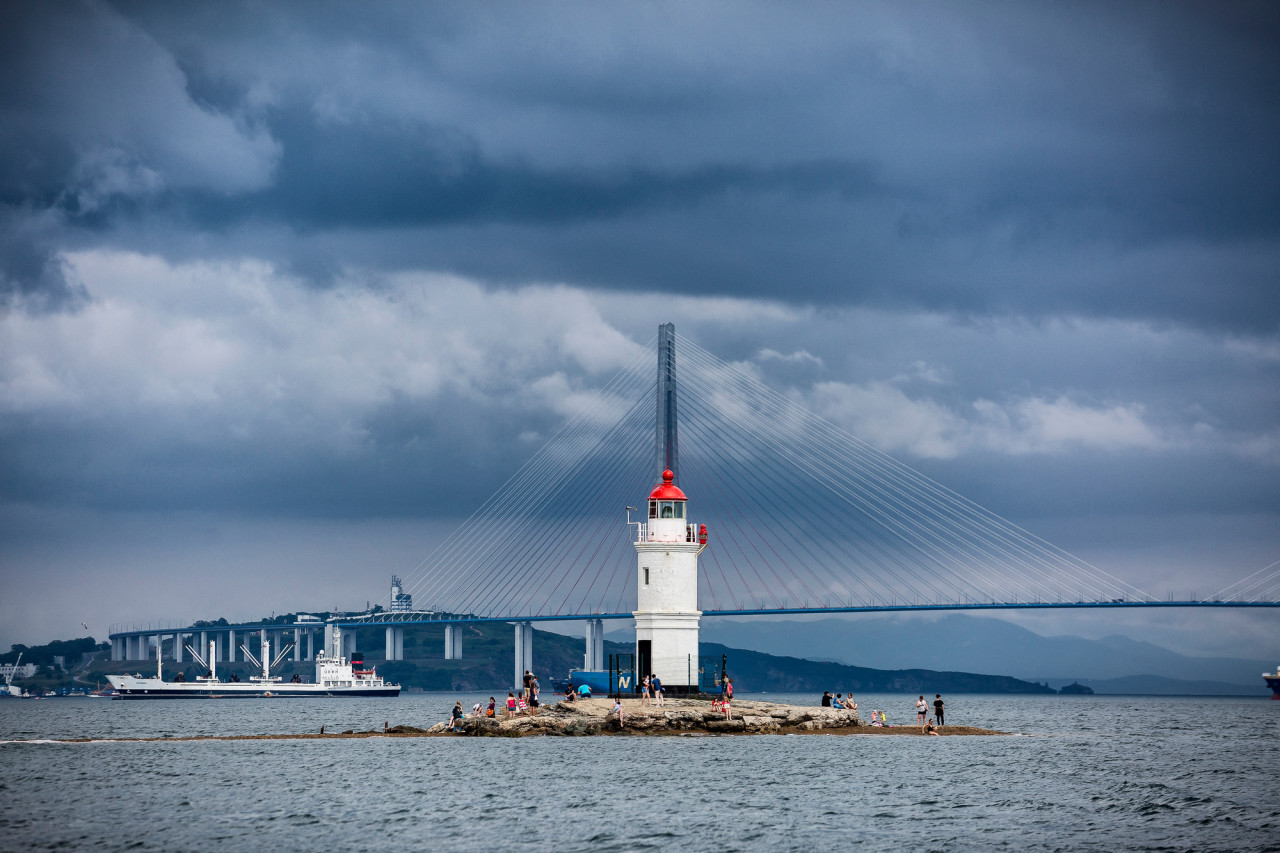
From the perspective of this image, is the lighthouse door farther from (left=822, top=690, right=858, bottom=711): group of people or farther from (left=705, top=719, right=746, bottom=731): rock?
(left=822, top=690, right=858, bottom=711): group of people

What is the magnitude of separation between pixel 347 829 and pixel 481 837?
3.55 meters

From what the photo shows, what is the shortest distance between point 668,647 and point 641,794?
14.1 metres

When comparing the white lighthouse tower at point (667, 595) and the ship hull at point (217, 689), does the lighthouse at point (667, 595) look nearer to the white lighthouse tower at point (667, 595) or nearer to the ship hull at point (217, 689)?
the white lighthouse tower at point (667, 595)

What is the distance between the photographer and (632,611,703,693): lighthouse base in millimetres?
52281

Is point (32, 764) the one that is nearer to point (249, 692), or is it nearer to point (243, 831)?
point (243, 831)

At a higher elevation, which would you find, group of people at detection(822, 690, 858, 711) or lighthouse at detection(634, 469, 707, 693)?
lighthouse at detection(634, 469, 707, 693)

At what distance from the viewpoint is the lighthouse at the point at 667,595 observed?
172ft

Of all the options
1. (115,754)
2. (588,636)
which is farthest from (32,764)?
(588,636)

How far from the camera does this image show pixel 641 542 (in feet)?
173

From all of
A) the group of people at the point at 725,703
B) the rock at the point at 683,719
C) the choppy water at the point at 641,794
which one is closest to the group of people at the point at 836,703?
the choppy water at the point at 641,794

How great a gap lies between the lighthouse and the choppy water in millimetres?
2873

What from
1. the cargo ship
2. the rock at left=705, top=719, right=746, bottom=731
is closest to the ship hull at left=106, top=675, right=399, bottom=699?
the cargo ship

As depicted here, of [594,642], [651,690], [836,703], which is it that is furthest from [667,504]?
[594,642]

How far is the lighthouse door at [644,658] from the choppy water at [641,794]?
2.75 meters
